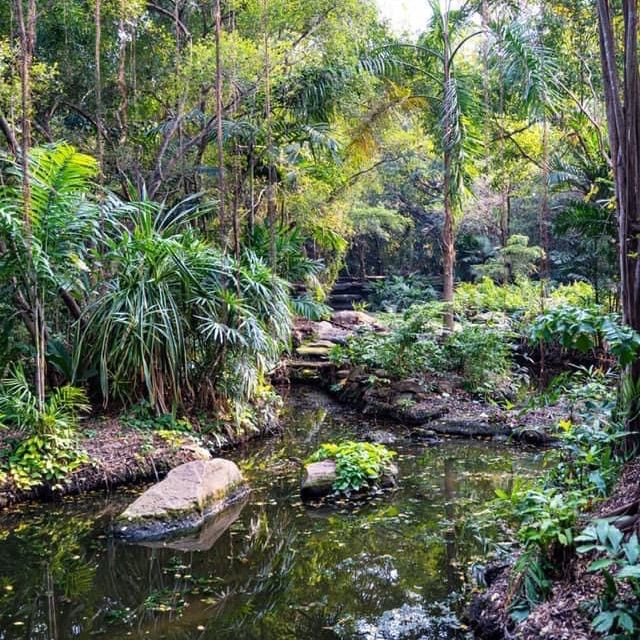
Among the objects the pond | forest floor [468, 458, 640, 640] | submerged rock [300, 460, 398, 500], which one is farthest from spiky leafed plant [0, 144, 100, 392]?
forest floor [468, 458, 640, 640]

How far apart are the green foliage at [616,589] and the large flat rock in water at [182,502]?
319cm

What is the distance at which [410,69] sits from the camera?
11.0 metres

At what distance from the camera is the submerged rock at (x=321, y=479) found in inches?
212

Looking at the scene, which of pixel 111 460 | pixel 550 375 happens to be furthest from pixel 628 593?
pixel 550 375

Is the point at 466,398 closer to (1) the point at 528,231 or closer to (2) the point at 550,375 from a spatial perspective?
(2) the point at 550,375

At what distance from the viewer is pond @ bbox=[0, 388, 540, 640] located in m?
3.31

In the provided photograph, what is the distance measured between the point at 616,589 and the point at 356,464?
3.32 m

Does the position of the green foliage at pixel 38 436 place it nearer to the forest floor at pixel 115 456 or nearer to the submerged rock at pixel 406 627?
the forest floor at pixel 115 456

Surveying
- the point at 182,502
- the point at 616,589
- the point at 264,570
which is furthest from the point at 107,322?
the point at 616,589

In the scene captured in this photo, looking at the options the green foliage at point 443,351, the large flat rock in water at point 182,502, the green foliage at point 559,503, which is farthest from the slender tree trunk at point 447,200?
the green foliage at point 559,503

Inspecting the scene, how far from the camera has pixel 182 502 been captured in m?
4.82

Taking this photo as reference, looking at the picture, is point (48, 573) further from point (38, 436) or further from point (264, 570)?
point (38, 436)

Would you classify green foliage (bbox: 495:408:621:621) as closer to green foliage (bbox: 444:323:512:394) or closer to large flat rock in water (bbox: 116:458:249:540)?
large flat rock in water (bbox: 116:458:249:540)

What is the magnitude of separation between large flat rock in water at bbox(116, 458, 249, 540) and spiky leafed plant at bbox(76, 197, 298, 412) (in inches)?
59.0
